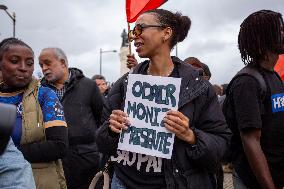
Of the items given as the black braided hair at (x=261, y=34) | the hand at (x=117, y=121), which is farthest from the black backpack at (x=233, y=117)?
the hand at (x=117, y=121)

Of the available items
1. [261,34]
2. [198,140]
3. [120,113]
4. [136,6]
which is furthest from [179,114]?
[136,6]

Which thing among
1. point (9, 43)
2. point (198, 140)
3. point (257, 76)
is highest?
point (9, 43)

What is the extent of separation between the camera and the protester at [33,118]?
2688 mm

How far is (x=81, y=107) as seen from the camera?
4461 millimetres

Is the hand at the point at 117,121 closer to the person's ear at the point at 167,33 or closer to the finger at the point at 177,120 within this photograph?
the finger at the point at 177,120

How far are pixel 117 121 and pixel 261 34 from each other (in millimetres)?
1084

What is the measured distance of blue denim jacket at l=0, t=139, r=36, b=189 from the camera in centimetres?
148

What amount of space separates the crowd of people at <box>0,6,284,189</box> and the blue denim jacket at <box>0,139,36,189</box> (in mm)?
1016

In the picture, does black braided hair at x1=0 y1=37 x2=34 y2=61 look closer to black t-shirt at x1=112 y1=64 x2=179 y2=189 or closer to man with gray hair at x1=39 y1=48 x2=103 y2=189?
black t-shirt at x1=112 y1=64 x2=179 y2=189

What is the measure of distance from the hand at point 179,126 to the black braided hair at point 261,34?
2.49 ft

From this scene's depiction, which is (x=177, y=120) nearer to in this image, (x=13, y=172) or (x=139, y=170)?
(x=139, y=170)

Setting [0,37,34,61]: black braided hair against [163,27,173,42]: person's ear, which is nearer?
[163,27,173,42]: person's ear

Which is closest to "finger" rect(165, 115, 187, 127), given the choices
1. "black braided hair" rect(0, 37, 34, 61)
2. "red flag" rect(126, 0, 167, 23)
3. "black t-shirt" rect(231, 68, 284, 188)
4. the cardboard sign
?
the cardboard sign

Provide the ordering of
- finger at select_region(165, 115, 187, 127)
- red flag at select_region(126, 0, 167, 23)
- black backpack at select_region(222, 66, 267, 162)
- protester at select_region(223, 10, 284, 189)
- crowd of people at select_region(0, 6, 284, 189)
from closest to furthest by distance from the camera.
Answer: finger at select_region(165, 115, 187, 127) → crowd of people at select_region(0, 6, 284, 189) → protester at select_region(223, 10, 284, 189) → black backpack at select_region(222, 66, 267, 162) → red flag at select_region(126, 0, 167, 23)
